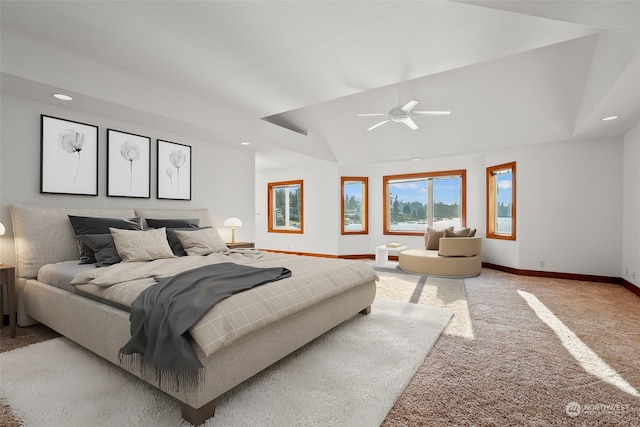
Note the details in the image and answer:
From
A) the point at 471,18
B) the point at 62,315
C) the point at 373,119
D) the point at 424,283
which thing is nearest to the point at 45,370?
the point at 62,315

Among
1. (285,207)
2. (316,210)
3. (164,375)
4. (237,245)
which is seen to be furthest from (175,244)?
(285,207)

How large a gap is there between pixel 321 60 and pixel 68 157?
114 inches

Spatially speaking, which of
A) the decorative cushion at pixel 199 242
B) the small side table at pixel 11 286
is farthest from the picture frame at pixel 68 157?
the decorative cushion at pixel 199 242

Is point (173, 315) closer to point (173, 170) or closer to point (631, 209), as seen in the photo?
point (173, 170)

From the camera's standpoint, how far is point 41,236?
2.97m

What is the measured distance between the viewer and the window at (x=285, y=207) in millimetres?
8149

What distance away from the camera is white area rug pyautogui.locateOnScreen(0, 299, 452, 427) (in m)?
1.63

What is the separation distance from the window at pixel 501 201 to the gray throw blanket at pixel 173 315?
5.31 metres

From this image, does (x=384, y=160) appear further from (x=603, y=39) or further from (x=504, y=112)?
(x=603, y=39)

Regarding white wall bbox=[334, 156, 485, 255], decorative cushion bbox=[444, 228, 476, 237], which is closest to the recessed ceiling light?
white wall bbox=[334, 156, 485, 255]

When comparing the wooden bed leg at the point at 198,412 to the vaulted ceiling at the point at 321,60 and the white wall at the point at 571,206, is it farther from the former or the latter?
the white wall at the point at 571,206

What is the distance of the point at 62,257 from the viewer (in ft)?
10.2

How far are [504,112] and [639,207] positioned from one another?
2.13 m

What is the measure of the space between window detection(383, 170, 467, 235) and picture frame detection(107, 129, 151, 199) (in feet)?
16.9
